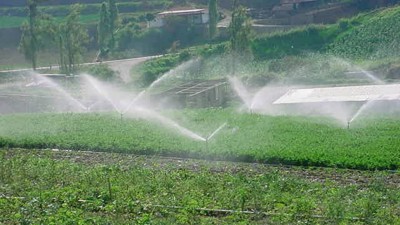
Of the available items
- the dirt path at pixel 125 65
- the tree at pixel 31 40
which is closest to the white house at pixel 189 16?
the dirt path at pixel 125 65

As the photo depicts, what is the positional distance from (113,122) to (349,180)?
510 inches

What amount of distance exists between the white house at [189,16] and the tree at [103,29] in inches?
187

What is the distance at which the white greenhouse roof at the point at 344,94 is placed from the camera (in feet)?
102

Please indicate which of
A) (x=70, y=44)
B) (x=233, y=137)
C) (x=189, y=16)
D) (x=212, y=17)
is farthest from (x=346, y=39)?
(x=233, y=137)

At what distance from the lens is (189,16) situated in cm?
5728

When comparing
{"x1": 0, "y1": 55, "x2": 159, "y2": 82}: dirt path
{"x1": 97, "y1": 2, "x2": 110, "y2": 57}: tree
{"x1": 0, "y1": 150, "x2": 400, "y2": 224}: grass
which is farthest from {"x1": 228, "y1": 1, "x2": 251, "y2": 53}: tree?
{"x1": 0, "y1": 150, "x2": 400, "y2": 224}: grass

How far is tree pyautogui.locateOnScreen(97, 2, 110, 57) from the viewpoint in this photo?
2082 inches

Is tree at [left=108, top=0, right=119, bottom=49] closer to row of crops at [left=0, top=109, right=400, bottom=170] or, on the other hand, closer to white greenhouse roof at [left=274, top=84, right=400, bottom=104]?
white greenhouse roof at [left=274, top=84, right=400, bottom=104]

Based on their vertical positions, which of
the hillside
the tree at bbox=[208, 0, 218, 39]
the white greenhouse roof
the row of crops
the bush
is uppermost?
the tree at bbox=[208, 0, 218, 39]

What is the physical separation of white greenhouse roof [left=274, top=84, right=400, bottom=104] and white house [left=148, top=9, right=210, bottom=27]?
23.2 m

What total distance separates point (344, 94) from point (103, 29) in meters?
25.2

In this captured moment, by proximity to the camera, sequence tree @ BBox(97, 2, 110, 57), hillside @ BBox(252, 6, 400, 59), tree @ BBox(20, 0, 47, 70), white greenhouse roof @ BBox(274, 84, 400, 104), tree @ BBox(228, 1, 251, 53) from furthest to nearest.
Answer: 1. tree @ BBox(97, 2, 110, 57)
2. tree @ BBox(20, 0, 47, 70)
3. hillside @ BBox(252, 6, 400, 59)
4. tree @ BBox(228, 1, 251, 53)
5. white greenhouse roof @ BBox(274, 84, 400, 104)

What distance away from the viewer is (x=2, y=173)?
20.6 metres

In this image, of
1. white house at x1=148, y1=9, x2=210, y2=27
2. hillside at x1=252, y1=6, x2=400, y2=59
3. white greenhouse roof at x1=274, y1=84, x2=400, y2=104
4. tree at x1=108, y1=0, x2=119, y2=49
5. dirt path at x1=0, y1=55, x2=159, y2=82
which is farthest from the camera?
white house at x1=148, y1=9, x2=210, y2=27
